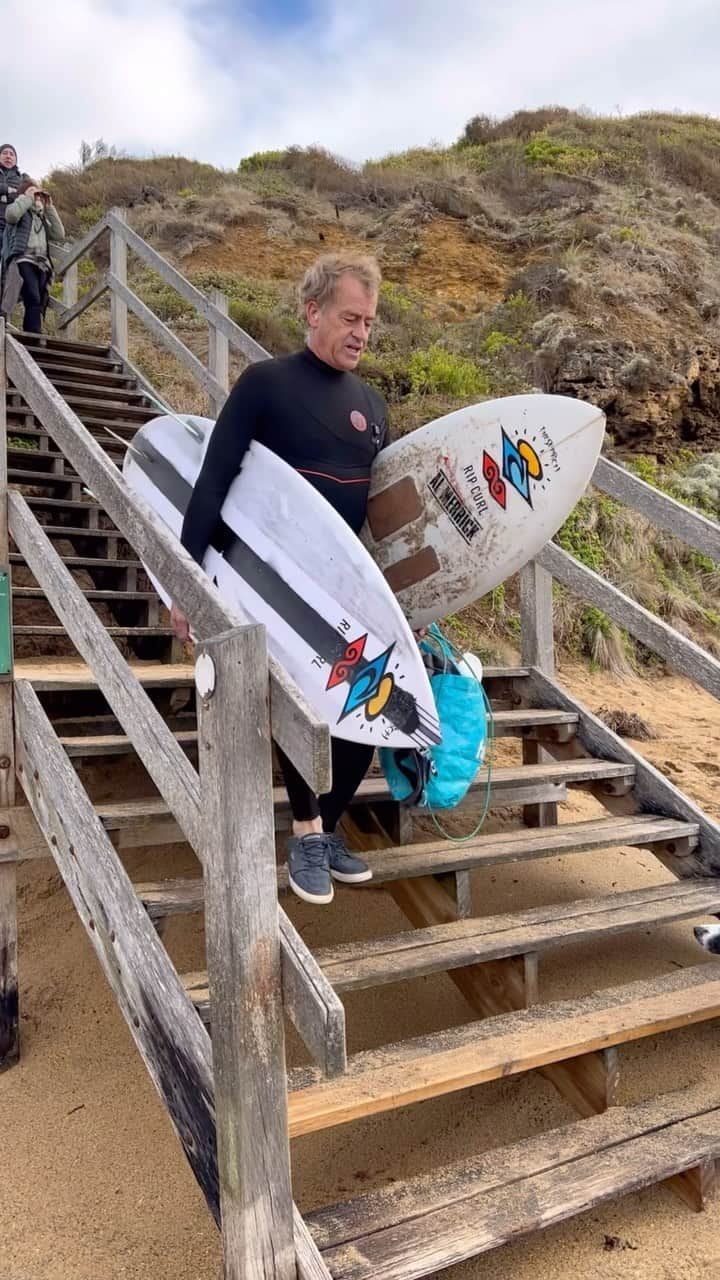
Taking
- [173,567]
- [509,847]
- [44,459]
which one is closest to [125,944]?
[173,567]

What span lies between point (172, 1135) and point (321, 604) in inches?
60.8

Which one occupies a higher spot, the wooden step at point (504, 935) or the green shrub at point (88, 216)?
the green shrub at point (88, 216)

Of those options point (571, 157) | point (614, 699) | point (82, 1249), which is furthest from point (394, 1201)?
point (571, 157)

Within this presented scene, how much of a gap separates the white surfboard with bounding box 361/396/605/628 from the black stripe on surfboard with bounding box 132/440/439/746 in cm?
61

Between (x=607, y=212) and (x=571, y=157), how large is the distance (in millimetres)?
4031

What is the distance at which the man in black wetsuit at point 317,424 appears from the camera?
2.40 meters

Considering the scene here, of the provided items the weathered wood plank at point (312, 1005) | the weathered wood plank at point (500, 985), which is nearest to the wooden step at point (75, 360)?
the weathered wood plank at point (500, 985)

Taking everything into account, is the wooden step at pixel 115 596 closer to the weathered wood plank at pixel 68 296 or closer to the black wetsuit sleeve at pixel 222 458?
the black wetsuit sleeve at pixel 222 458

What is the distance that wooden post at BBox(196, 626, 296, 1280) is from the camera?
1.50 meters

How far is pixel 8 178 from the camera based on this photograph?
800cm

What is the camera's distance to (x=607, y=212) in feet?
43.3

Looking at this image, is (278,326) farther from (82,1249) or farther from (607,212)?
(82,1249)

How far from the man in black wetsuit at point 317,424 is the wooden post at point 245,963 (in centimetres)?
74

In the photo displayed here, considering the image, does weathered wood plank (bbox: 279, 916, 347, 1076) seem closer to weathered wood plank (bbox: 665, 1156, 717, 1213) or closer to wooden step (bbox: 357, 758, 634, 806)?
weathered wood plank (bbox: 665, 1156, 717, 1213)
